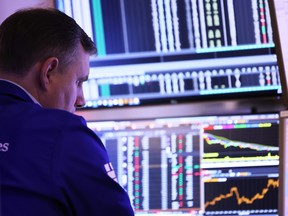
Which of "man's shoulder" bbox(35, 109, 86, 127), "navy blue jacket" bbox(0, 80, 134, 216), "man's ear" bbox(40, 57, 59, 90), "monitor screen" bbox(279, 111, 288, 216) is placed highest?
"man's ear" bbox(40, 57, 59, 90)

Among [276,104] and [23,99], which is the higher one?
[23,99]

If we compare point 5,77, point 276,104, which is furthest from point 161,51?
point 5,77

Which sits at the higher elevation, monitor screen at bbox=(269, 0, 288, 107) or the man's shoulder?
monitor screen at bbox=(269, 0, 288, 107)

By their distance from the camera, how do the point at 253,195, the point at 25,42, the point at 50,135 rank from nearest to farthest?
the point at 50,135
the point at 25,42
the point at 253,195

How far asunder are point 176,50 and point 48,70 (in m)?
0.61

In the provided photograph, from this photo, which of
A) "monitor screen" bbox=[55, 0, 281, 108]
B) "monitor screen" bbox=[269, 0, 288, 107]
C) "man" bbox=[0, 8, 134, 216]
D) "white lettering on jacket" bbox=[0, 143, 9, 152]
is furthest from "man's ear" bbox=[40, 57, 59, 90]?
"monitor screen" bbox=[269, 0, 288, 107]

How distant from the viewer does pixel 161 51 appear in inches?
73.1

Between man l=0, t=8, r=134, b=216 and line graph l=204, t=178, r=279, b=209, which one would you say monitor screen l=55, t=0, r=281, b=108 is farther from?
man l=0, t=8, r=134, b=216

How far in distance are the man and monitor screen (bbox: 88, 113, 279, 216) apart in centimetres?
52

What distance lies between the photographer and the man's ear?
4.33ft

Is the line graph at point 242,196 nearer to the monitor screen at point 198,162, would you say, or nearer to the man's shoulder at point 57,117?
the monitor screen at point 198,162

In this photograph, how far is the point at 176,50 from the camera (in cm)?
185

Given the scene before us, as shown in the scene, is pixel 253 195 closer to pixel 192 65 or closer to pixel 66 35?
pixel 192 65

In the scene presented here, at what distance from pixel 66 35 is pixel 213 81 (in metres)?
0.61
